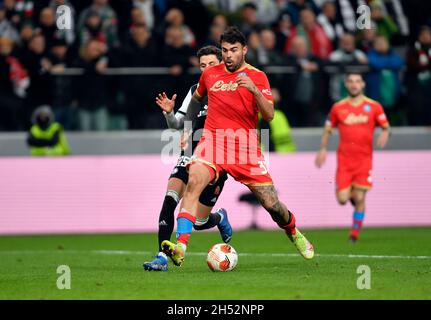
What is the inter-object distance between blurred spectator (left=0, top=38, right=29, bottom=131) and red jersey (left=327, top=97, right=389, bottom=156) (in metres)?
6.13

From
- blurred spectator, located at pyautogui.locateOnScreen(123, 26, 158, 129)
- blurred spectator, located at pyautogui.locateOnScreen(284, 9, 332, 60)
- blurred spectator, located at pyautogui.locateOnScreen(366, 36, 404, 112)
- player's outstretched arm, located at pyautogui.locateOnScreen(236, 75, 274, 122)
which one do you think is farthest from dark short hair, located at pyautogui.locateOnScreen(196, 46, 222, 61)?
blurred spectator, located at pyautogui.locateOnScreen(284, 9, 332, 60)

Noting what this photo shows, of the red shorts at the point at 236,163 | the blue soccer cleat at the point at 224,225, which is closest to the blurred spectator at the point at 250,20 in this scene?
the blue soccer cleat at the point at 224,225

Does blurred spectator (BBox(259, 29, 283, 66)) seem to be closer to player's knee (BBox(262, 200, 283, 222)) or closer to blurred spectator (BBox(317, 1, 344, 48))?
blurred spectator (BBox(317, 1, 344, 48))

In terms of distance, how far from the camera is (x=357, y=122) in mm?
18609

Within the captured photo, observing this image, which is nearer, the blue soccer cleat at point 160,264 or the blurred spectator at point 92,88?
the blue soccer cleat at point 160,264

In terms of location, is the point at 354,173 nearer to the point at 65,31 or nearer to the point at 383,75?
the point at 383,75

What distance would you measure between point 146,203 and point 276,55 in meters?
3.93

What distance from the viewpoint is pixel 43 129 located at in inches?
840

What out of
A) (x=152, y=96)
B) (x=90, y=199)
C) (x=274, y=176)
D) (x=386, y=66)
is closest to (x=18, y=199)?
(x=90, y=199)

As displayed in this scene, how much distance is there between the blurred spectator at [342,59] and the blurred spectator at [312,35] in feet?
0.81

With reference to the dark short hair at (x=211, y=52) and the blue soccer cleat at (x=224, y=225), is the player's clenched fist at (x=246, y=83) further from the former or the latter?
the blue soccer cleat at (x=224, y=225)

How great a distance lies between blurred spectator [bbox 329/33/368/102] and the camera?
2212 centimetres

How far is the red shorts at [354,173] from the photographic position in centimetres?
1869

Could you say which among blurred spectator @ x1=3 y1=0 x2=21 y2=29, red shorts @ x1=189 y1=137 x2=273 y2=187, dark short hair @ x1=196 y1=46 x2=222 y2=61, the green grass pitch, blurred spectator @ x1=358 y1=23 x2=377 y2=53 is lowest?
the green grass pitch
